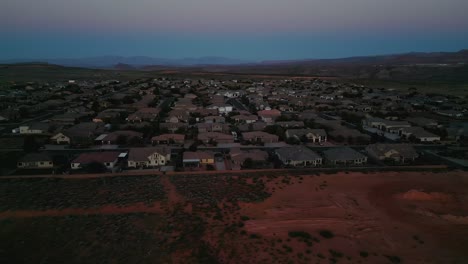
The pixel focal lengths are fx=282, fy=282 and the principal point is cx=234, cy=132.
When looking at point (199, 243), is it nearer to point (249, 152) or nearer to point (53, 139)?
point (249, 152)

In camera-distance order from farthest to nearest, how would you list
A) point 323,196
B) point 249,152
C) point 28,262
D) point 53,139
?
point 53,139
point 249,152
point 323,196
point 28,262

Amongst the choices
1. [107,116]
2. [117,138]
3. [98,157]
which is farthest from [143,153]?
[107,116]

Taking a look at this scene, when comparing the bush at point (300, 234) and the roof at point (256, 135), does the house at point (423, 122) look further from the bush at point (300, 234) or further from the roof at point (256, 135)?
the bush at point (300, 234)

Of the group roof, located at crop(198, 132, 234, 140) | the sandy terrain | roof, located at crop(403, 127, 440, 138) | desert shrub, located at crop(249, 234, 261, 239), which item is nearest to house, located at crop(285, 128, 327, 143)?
roof, located at crop(198, 132, 234, 140)

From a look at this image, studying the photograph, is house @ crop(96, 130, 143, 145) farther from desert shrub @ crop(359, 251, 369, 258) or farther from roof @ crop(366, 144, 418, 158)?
roof @ crop(366, 144, 418, 158)

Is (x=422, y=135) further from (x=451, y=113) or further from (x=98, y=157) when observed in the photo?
(x=98, y=157)

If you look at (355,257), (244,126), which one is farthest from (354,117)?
(355,257)
